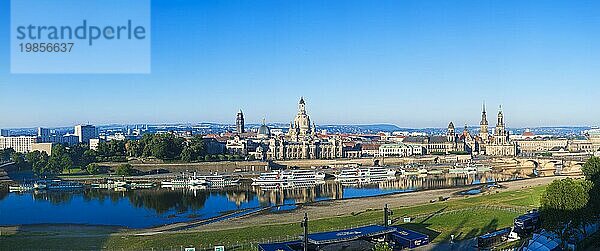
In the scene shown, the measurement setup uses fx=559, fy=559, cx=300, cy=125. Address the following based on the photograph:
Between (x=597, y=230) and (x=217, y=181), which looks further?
(x=217, y=181)

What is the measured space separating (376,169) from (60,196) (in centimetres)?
2872

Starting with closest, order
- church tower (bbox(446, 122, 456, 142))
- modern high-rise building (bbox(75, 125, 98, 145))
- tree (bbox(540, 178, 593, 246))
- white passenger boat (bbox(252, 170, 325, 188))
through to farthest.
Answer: tree (bbox(540, 178, 593, 246))
white passenger boat (bbox(252, 170, 325, 188))
church tower (bbox(446, 122, 456, 142))
modern high-rise building (bbox(75, 125, 98, 145))

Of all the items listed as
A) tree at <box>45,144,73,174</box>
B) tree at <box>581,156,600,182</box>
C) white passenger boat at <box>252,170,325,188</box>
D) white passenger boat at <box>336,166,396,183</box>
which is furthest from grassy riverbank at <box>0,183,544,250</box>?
tree at <box>45,144,73,174</box>

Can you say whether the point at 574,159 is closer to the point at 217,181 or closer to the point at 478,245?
the point at 217,181

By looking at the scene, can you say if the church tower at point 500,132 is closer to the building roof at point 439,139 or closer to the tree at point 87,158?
the building roof at point 439,139

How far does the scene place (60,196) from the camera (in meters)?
40.4

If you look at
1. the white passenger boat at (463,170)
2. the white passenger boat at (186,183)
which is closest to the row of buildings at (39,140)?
the white passenger boat at (186,183)

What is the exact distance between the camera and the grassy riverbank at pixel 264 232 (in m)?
21.6

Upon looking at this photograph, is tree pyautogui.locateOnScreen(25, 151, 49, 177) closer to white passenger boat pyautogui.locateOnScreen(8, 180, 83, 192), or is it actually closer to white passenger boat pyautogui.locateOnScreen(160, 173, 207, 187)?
white passenger boat pyautogui.locateOnScreen(8, 180, 83, 192)

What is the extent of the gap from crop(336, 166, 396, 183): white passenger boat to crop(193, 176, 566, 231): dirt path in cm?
1072

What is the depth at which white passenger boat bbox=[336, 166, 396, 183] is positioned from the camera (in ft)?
170

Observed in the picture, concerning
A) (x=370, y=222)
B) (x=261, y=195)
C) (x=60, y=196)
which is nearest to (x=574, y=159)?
→ (x=261, y=195)

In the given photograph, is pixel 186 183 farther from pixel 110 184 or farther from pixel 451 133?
pixel 451 133

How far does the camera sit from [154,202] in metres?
37.4
